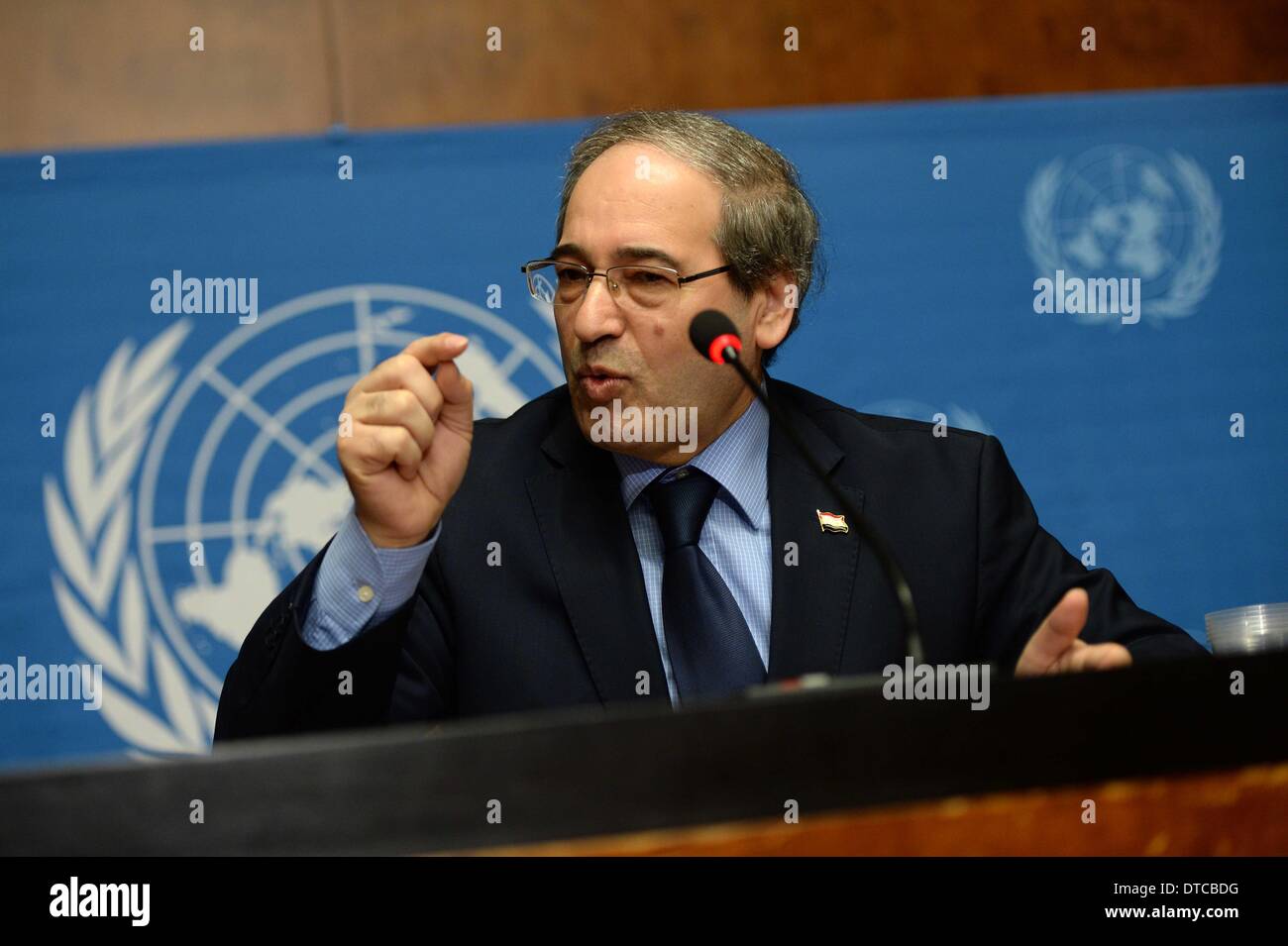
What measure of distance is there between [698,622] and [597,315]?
473 mm

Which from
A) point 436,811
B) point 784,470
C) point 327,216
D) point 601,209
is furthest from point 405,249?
point 436,811

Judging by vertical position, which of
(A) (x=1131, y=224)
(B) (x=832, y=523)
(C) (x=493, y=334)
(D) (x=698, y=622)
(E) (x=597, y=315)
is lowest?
(D) (x=698, y=622)

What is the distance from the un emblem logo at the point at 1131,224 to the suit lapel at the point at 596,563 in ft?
4.55

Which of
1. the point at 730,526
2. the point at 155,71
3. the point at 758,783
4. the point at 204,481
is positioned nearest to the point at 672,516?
the point at 730,526

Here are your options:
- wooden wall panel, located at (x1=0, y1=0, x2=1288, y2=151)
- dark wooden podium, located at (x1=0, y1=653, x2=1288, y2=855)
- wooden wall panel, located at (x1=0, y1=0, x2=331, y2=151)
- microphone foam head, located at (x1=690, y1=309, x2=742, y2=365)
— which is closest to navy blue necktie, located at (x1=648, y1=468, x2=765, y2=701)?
microphone foam head, located at (x1=690, y1=309, x2=742, y2=365)

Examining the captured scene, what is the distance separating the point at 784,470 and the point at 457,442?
576 mm

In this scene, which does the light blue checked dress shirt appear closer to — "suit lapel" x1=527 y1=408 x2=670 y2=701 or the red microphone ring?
"suit lapel" x1=527 y1=408 x2=670 y2=701

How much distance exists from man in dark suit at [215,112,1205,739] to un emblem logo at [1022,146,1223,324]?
3.06ft

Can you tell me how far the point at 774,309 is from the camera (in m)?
2.27

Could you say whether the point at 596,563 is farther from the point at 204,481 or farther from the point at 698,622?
the point at 204,481

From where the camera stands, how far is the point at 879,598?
1.94 m

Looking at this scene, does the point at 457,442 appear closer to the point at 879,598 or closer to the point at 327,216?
the point at 879,598

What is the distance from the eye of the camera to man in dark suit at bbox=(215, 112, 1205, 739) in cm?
184

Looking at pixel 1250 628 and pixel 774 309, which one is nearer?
pixel 1250 628
